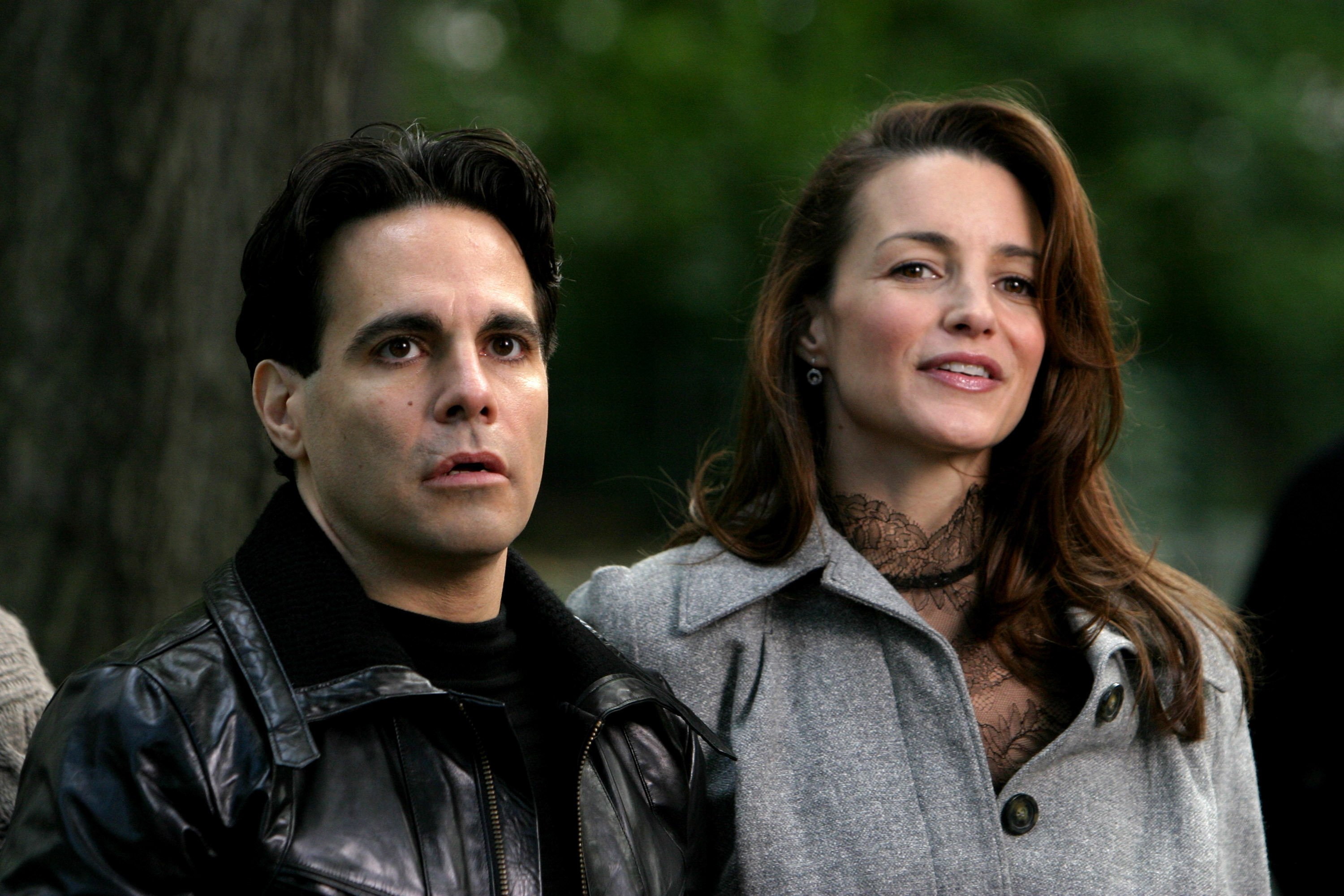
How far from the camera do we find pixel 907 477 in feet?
11.5

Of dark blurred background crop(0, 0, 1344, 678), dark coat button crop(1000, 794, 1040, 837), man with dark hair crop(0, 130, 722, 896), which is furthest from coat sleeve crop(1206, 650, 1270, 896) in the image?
dark blurred background crop(0, 0, 1344, 678)

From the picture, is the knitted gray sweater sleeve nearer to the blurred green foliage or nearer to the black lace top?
the black lace top

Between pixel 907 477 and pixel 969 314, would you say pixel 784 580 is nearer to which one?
pixel 907 477

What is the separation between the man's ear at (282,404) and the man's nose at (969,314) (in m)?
1.47

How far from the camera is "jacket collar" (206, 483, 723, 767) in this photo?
7.55ft

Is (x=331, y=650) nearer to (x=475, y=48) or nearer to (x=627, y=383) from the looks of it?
(x=627, y=383)

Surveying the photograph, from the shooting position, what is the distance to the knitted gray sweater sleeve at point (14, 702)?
262cm

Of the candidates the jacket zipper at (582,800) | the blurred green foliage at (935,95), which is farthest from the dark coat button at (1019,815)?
the blurred green foliage at (935,95)

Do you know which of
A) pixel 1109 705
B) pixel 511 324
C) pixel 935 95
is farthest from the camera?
pixel 935 95

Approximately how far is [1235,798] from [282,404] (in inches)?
89.1

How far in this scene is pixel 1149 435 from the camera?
43.0 ft

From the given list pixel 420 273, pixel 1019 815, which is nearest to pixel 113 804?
pixel 420 273

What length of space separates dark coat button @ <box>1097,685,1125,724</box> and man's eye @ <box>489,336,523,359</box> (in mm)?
1473

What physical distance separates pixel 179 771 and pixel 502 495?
2.27 feet
